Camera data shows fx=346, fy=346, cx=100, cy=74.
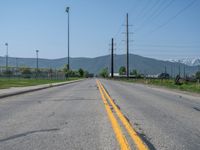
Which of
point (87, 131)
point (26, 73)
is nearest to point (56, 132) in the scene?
point (87, 131)

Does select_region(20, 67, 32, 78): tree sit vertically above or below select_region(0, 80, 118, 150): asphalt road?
above

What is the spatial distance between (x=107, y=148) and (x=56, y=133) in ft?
7.08

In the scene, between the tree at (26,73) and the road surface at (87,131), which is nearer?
the road surface at (87,131)

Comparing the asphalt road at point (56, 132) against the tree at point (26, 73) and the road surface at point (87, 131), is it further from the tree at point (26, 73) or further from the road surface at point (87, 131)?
the tree at point (26, 73)

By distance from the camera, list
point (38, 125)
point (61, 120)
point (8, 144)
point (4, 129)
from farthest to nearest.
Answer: point (61, 120), point (38, 125), point (4, 129), point (8, 144)

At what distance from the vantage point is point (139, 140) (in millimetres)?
7871

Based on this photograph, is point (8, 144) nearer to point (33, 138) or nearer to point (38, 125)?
point (33, 138)

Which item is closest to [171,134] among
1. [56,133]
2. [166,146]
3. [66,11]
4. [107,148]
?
[166,146]

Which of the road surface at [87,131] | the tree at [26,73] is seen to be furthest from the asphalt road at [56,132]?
the tree at [26,73]

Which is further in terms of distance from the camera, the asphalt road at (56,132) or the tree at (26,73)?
the tree at (26,73)

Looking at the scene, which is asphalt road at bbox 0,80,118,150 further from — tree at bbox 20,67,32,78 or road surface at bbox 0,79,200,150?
tree at bbox 20,67,32,78

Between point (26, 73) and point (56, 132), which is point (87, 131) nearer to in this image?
point (56, 132)

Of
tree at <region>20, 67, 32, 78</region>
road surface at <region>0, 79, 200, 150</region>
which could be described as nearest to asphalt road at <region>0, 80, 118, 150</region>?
road surface at <region>0, 79, 200, 150</region>

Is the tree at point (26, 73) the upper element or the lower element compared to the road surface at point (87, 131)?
upper
